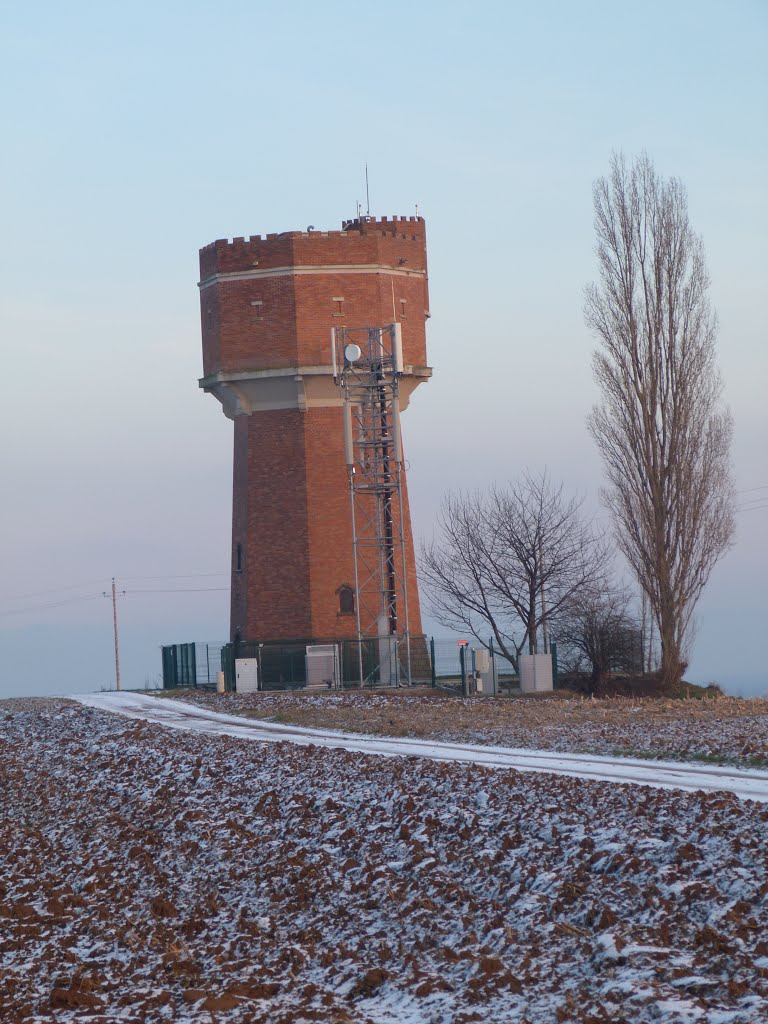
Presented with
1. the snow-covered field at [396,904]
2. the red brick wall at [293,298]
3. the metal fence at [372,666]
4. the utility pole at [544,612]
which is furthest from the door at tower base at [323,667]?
the snow-covered field at [396,904]

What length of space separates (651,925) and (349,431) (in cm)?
3346

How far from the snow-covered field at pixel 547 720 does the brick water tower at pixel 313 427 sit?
4.02 m

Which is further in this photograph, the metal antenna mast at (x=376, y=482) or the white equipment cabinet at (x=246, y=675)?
the metal antenna mast at (x=376, y=482)

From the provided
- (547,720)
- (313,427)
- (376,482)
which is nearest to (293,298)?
(313,427)

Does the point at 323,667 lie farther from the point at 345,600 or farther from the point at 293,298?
the point at 293,298

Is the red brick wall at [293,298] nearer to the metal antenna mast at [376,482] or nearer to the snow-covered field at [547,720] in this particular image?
the metal antenna mast at [376,482]

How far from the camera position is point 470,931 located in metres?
10.3

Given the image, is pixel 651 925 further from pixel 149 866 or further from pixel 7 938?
pixel 149 866

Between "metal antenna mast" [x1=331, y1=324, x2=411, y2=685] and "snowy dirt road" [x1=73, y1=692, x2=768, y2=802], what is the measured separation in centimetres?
1124

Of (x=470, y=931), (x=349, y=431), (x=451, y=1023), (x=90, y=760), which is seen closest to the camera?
(x=451, y=1023)

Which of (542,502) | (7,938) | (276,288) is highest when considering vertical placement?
(276,288)

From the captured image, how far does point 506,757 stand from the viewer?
1916cm

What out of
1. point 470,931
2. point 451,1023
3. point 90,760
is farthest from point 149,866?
point 90,760

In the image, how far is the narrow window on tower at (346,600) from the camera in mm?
43594
